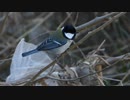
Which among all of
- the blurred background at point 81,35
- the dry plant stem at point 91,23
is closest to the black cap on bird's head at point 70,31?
the dry plant stem at point 91,23

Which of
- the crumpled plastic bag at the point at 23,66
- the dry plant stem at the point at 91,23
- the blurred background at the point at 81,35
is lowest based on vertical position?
the crumpled plastic bag at the point at 23,66

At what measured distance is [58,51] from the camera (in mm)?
2383

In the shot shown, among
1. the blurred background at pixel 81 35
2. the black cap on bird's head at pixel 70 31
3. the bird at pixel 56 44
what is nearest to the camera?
the black cap on bird's head at pixel 70 31

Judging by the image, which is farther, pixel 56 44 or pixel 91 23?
pixel 56 44

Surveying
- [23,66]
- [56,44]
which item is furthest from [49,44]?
[23,66]

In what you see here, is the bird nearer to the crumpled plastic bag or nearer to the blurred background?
the crumpled plastic bag

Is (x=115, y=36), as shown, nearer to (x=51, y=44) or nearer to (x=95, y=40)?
(x=95, y=40)

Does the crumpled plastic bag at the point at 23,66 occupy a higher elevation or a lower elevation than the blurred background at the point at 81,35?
lower

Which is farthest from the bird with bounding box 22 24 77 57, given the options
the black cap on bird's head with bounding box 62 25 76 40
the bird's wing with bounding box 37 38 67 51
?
the black cap on bird's head with bounding box 62 25 76 40

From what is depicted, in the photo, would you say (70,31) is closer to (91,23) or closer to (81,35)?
(91,23)

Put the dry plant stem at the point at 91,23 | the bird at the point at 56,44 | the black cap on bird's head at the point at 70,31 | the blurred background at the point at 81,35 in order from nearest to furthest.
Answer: the black cap on bird's head at the point at 70,31 → the dry plant stem at the point at 91,23 → the bird at the point at 56,44 → the blurred background at the point at 81,35

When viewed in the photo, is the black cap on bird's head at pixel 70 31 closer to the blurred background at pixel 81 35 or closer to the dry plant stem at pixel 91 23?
the dry plant stem at pixel 91 23

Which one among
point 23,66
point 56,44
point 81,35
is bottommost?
point 23,66

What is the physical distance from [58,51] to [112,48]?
71.9 inches
